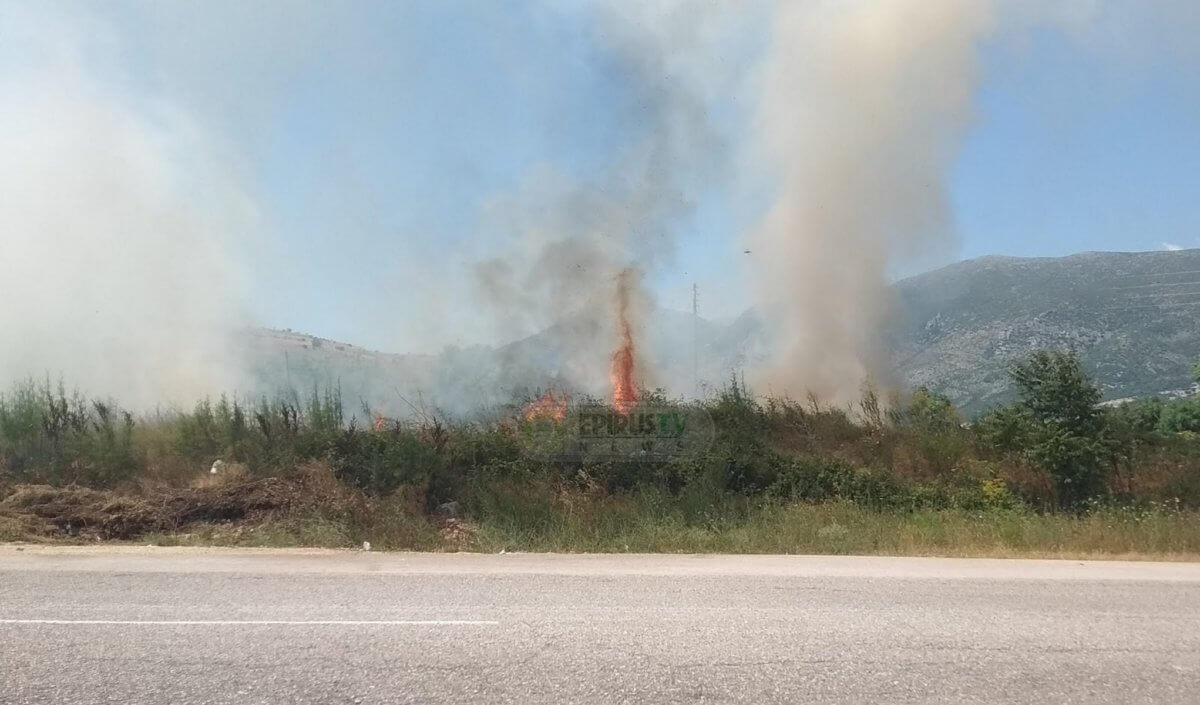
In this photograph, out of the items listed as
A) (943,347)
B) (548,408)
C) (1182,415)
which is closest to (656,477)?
(548,408)

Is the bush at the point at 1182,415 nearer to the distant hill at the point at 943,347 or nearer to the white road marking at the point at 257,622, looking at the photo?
the distant hill at the point at 943,347

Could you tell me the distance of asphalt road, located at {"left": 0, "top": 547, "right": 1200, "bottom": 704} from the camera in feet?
16.3

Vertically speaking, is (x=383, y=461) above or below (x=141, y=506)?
above

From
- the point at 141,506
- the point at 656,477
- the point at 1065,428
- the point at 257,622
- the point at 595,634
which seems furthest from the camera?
the point at 1065,428

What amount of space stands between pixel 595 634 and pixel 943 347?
31.3 metres

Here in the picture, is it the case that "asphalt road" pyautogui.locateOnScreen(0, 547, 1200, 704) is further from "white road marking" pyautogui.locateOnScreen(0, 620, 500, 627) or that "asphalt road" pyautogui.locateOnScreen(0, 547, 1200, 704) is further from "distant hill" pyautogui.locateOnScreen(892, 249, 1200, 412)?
"distant hill" pyautogui.locateOnScreen(892, 249, 1200, 412)

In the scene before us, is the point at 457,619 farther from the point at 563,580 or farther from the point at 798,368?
the point at 798,368

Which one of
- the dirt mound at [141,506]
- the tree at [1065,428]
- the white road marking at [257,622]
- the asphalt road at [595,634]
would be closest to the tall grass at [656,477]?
the tree at [1065,428]

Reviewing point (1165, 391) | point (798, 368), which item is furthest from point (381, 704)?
point (1165, 391)

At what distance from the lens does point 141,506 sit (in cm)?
1320

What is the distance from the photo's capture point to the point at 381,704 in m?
4.63

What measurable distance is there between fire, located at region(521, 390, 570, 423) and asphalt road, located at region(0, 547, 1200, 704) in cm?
669

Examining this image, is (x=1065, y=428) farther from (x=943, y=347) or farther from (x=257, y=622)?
(x=943, y=347)

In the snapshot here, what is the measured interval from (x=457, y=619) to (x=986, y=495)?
1176cm
